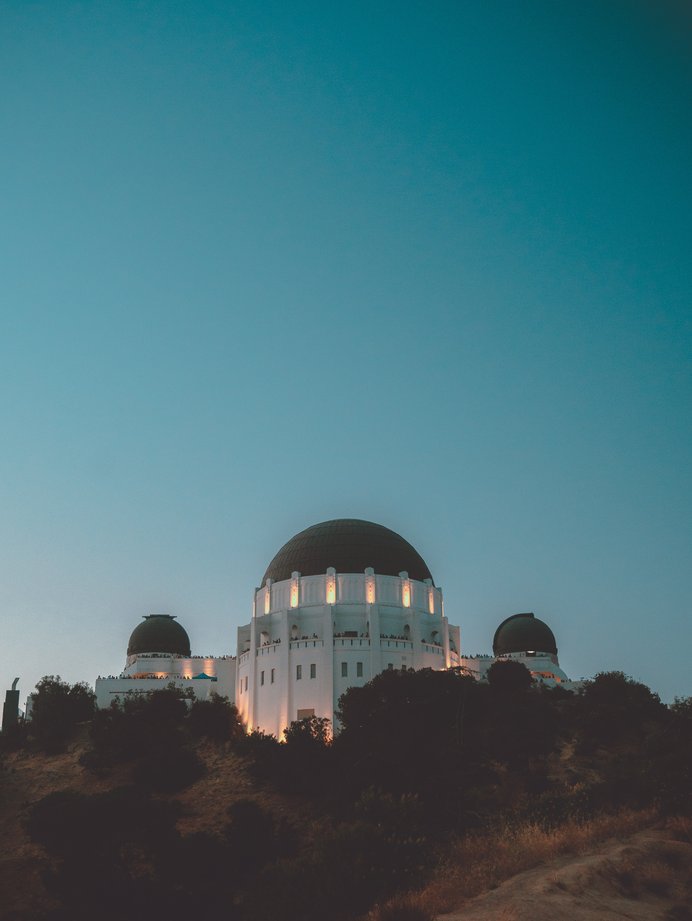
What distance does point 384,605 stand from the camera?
67.5m

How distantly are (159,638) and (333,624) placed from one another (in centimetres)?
2456

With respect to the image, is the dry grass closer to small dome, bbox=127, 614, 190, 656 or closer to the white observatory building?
the white observatory building

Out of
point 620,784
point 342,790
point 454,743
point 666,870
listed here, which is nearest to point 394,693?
point 454,743

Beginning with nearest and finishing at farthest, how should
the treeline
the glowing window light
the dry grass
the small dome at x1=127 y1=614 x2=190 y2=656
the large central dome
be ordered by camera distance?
the dry grass → the treeline → the glowing window light → the large central dome → the small dome at x1=127 y1=614 x2=190 y2=656

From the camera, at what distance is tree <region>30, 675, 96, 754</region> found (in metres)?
61.4

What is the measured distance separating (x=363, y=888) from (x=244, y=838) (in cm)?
2216

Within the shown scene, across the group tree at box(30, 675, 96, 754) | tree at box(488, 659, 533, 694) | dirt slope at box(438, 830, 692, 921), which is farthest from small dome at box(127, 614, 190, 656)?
dirt slope at box(438, 830, 692, 921)

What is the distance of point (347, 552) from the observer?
70438 millimetres

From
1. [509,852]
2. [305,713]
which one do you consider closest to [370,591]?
[305,713]

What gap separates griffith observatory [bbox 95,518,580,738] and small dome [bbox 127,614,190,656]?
1.41 meters

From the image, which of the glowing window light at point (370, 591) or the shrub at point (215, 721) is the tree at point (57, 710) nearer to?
the shrub at point (215, 721)

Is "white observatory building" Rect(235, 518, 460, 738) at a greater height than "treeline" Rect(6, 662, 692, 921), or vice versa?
"white observatory building" Rect(235, 518, 460, 738)

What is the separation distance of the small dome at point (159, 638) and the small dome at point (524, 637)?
33.5 meters

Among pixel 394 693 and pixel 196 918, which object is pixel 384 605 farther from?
pixel 196 918
